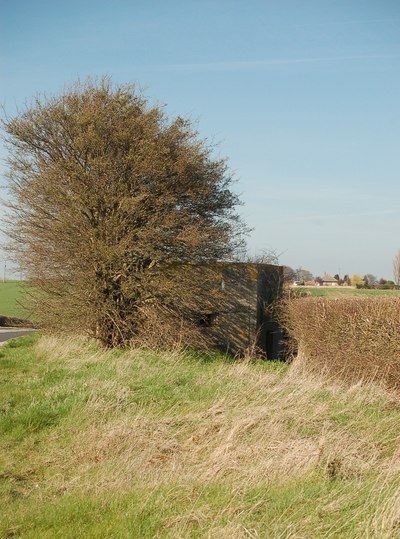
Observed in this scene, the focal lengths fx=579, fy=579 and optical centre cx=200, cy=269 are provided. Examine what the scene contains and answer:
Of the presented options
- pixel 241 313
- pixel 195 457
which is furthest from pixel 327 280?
pixel 195 457

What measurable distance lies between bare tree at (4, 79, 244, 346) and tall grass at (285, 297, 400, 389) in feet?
13.6

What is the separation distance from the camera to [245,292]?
→ 2233cm

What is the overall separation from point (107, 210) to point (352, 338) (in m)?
8.21

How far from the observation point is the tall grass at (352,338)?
496 inches

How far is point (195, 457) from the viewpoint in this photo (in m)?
6.52

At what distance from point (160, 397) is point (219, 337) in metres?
12.7

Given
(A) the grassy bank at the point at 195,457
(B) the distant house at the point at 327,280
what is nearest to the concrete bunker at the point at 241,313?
(A) the grassy bank at the point at 195,457

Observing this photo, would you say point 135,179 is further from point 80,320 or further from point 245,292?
point 245,292

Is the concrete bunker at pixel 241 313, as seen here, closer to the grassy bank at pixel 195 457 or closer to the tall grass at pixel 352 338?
the tall grass at pixel 352 338

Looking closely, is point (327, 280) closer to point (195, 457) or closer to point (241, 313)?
point (241, 313)

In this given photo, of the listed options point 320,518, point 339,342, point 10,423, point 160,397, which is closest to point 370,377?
point 339,342

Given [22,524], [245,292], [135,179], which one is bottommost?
[22,524]

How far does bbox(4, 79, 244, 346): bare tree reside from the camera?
17.2 metres

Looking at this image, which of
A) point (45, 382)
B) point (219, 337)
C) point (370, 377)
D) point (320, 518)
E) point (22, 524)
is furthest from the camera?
point (219, 337)
